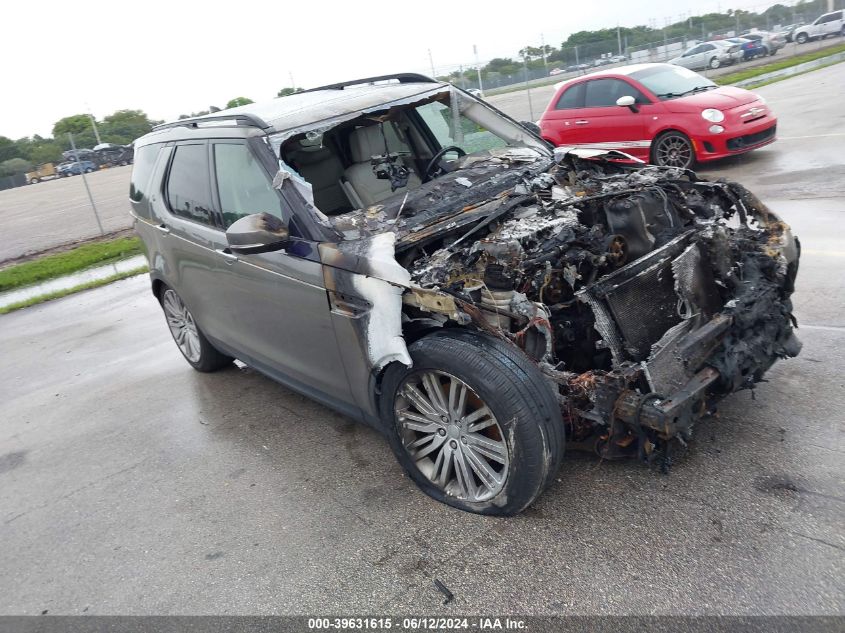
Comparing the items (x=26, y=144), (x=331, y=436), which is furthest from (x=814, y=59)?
(x=26, y=144)

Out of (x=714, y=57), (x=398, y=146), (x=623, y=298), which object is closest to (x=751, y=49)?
(x=714, y=57)

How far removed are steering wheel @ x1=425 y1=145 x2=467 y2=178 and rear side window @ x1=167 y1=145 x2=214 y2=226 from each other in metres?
1.54

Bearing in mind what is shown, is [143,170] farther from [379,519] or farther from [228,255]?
[379,519]

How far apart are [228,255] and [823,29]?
1637 inches

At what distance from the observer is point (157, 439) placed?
188 inches

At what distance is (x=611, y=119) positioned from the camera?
10695mm

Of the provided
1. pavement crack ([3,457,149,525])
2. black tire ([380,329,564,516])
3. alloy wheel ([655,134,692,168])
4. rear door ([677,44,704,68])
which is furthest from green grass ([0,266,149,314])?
rear door ([677,44,704,68])

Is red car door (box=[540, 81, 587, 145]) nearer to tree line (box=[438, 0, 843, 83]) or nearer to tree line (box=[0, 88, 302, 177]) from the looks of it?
tree line (box=[438, 0, 843, 83])

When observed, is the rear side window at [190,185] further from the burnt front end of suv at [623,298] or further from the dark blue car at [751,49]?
the dark blue car at [751,49]

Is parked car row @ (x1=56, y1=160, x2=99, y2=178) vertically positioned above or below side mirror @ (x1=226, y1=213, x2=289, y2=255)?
above

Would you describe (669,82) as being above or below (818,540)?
above

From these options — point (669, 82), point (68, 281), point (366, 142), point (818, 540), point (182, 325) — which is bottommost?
point (818, 540)

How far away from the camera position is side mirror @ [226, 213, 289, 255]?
345 cm

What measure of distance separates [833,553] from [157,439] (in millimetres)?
4125
